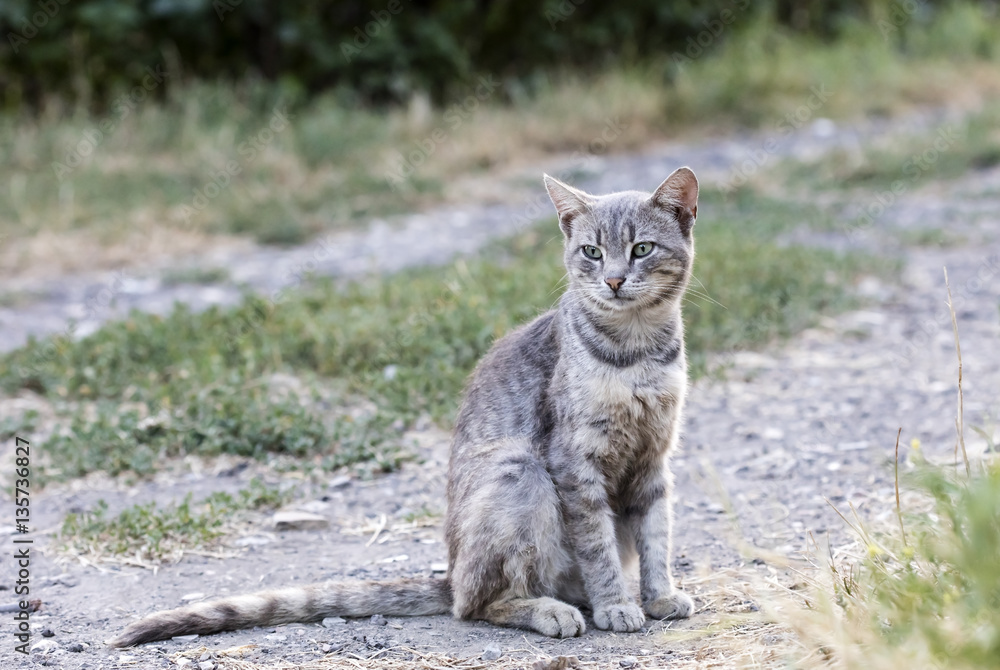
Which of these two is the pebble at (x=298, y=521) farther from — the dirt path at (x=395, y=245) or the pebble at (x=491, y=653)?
the dirt path at (x=395, y=245)

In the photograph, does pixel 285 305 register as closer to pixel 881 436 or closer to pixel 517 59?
pixel 881 436

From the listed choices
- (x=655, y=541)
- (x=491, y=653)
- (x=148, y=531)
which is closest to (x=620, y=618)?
(x=655, y=541)

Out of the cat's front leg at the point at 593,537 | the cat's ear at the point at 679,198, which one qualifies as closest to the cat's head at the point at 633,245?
the cat's ear at the point at 679,198

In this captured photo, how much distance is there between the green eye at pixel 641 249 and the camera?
12.1 ft

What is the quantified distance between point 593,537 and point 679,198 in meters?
1.21

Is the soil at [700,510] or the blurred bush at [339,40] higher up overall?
the blurred bush at [339,40]

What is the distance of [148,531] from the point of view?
13.6ft

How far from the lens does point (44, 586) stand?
12.6 ft

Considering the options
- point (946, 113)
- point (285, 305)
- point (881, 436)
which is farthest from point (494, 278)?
point (946, 113)

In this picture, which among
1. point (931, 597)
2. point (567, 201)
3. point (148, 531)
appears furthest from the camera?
point (148, 531)

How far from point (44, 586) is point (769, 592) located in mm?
2523

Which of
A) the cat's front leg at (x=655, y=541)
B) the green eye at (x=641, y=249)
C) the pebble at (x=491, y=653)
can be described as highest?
the green eye at (x=641, y=249)

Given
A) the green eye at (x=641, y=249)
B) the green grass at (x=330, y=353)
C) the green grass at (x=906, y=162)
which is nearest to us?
the green eye at (x=641, y=249)

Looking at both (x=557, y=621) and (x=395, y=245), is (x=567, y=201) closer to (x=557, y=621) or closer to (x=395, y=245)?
(x=557, y=621)
